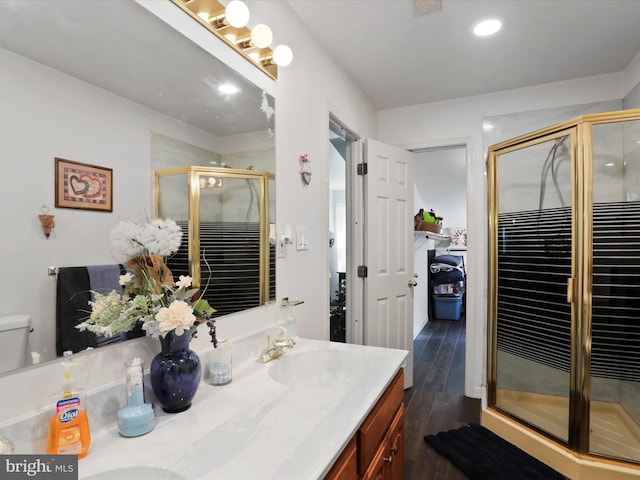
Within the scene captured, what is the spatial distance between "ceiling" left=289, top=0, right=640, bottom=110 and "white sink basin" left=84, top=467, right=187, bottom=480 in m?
2.00

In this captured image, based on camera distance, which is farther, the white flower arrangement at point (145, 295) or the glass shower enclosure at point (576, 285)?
the glass shower enclosure at point (576, 285)

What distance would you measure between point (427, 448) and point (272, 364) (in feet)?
4.71

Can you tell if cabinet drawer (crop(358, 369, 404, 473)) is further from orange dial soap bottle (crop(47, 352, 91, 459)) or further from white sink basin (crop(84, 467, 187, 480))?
orange dial soap bottle (crop(47, 352, 91, 459))

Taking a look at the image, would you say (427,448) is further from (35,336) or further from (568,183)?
(35,336)

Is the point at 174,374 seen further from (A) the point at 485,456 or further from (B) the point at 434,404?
(B) the point at 434,404

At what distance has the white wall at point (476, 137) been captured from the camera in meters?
2.74

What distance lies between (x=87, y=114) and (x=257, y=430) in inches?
35.2

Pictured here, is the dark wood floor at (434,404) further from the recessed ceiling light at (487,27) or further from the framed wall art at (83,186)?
the recessed ceiling light at (487,27)

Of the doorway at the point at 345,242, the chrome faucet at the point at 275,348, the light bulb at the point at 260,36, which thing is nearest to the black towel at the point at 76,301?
the chrome faucet at the point at 275,348

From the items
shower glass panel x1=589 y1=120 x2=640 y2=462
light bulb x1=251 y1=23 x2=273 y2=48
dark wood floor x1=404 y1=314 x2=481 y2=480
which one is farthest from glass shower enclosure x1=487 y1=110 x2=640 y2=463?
light bulb x1=251 y1=23 x2=273 y2=48

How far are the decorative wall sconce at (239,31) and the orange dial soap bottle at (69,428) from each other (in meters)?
1.17

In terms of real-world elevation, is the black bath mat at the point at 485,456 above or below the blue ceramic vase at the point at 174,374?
below

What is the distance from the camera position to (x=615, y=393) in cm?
210

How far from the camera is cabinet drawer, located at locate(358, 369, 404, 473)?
1026 millimetres
